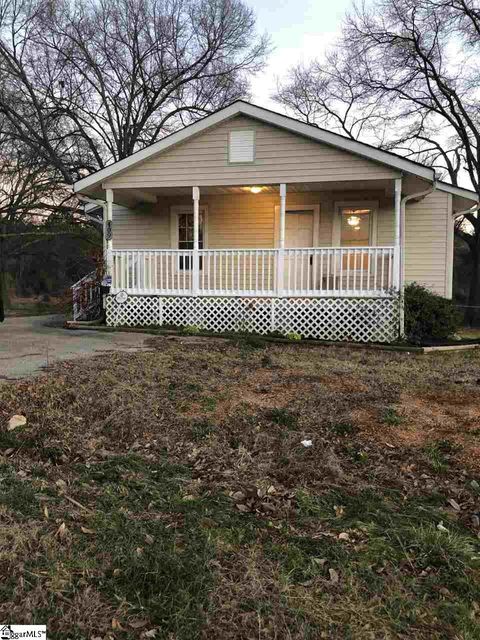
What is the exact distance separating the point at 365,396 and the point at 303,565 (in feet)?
9.38

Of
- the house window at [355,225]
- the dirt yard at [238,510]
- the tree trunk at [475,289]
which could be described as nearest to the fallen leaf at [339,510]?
the dirt yard at [238,510]

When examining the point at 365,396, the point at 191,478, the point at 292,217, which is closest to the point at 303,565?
the point at 191,478

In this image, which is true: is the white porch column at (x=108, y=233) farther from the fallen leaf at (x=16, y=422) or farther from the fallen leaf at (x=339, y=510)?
the fallen leaf at (x=339, y=510)

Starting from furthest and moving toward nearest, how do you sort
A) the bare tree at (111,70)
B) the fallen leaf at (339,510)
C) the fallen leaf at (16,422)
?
1. the bare tree at (111,70)
2. the fallen leaf at (16,422)
3. the fallen leaf at (339,510)

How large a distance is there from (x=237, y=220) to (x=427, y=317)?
16.5 ft

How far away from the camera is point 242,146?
32.2ft

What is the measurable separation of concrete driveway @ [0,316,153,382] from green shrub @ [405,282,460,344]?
5.29 m

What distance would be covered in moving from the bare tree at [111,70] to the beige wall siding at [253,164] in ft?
36.0

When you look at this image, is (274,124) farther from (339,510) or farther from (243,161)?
(339,510)

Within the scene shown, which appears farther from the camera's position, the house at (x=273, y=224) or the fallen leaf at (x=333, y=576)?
the house at (x=273, y=224)

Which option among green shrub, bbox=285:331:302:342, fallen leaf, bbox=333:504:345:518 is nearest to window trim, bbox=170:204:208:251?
green shrub, bbox=285:331:302:342

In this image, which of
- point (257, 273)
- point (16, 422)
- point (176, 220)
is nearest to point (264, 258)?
point (257, 273)

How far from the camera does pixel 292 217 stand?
11641 mm

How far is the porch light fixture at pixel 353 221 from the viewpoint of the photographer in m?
11.4
